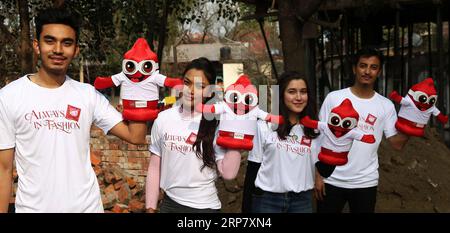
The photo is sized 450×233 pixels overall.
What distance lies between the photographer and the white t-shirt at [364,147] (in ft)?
13.1

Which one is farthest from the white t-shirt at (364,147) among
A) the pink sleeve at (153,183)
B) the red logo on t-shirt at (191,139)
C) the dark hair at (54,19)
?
the dark hair at (54,19)

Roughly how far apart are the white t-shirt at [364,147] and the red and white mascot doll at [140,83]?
1.53m

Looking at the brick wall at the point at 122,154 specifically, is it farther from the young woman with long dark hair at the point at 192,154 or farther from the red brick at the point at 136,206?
the young woman with long dark hair at the point at 192,154

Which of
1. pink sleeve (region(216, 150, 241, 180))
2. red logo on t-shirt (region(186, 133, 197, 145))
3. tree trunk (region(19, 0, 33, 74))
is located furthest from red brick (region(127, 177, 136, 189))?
pink sleeve (region(216, 150, 241, 180))

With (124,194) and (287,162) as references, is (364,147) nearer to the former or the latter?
(287,162)

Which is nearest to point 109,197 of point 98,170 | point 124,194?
point 124,194

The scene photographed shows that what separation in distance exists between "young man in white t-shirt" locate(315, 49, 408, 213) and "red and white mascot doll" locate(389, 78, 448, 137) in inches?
5.5

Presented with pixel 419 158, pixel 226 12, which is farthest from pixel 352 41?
pixel 419 158

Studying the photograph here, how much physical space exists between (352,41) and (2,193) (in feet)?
37.5

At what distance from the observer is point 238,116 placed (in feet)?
10.1

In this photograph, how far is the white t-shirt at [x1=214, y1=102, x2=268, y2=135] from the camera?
3.07m

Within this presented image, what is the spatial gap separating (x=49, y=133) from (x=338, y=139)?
178 cm
